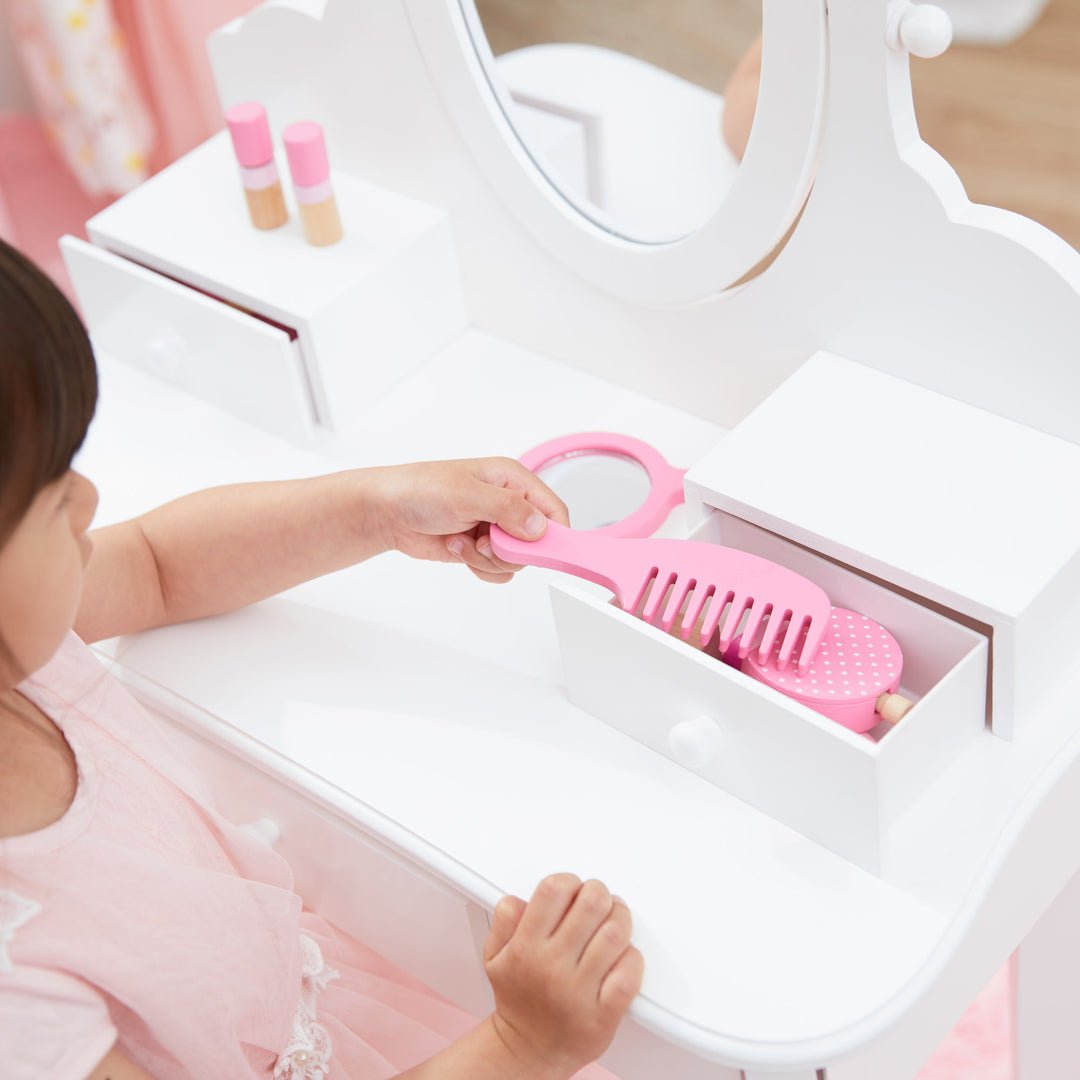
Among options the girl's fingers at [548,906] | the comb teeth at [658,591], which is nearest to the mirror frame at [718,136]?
the comb teeth at [658,591]

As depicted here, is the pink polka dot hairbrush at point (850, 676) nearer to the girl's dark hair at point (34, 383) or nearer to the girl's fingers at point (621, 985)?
the girl's fingers at point (621, 985)

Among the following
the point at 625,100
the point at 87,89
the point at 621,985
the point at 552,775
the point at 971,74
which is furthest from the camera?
the point at 87,89

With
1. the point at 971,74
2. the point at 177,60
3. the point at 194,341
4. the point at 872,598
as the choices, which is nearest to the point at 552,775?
the point at 872,598

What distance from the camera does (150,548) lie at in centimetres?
80

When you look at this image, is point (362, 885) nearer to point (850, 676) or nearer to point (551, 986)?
point (551, 986)

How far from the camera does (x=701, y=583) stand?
67 cm

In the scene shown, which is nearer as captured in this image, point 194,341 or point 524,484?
point 524,484

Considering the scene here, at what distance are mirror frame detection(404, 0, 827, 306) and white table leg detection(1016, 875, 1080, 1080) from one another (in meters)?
0.45

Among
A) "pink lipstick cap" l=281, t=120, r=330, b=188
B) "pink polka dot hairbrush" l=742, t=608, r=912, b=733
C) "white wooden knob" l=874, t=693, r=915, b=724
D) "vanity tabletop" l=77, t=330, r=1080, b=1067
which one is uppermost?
"pink lipstick cap" l=281, t=120, r=330, b=188

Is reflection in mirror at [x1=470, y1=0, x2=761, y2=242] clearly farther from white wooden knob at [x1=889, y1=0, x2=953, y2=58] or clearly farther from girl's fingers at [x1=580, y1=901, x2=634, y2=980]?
girl's fingers at [x1=580, y1=901, x2=634, y2=980]

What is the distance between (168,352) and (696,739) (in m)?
0.52

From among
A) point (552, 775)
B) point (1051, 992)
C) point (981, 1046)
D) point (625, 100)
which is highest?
point (625, 100)

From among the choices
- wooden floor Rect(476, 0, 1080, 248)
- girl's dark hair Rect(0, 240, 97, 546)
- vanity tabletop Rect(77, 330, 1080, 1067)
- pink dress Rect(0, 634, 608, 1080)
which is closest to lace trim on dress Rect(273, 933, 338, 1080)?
pink dress Rect(0, 634, 608, 1080)

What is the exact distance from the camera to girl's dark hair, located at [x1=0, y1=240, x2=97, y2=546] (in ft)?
1.56
